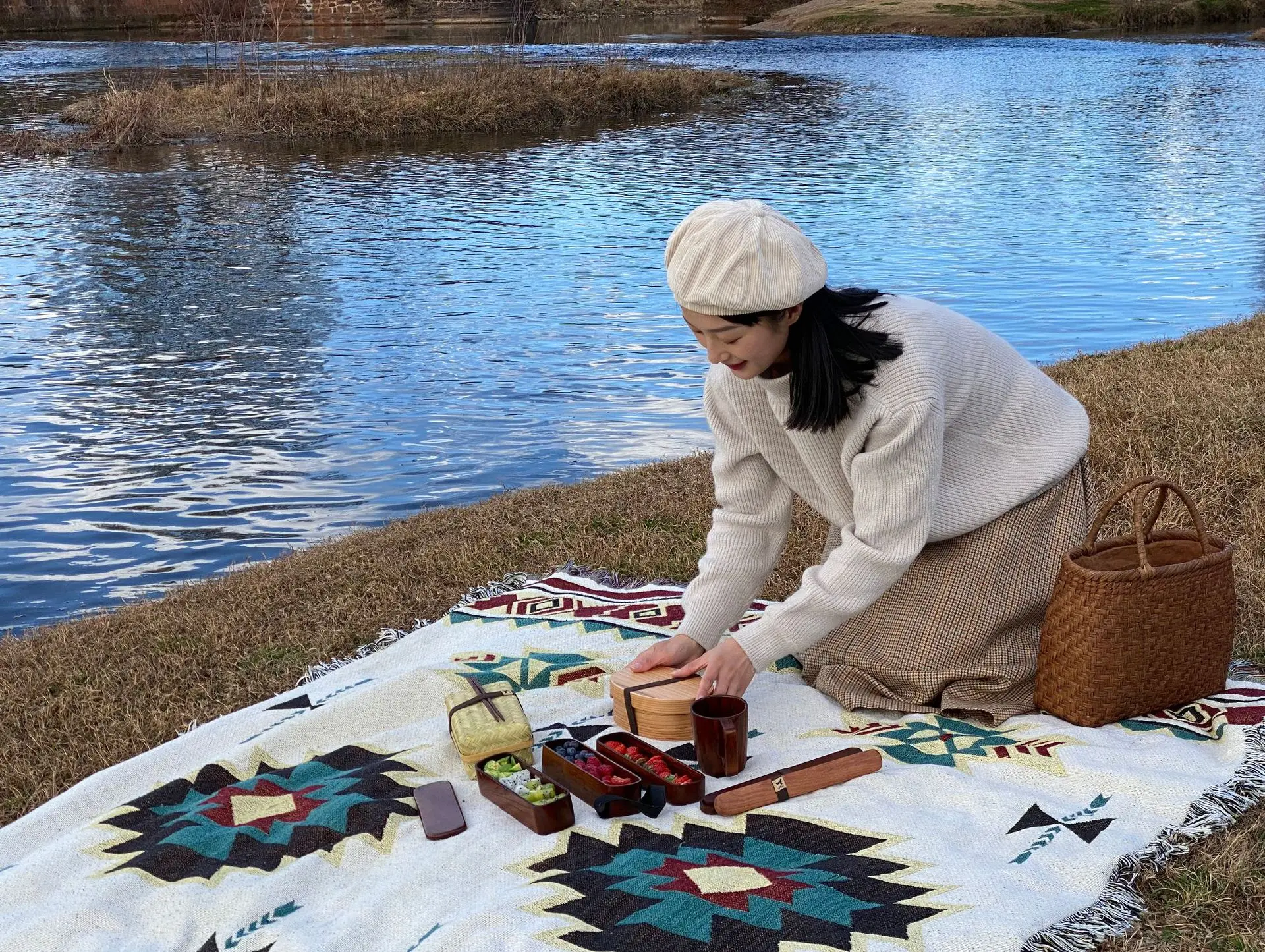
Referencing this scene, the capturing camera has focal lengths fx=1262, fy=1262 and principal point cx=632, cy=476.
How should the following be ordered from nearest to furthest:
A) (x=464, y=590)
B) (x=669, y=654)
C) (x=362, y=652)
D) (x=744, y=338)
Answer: (x=744, y=338) < (x=669, y=654) < (x=362, y=652) < (x=464, y=590)

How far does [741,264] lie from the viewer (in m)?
2.60

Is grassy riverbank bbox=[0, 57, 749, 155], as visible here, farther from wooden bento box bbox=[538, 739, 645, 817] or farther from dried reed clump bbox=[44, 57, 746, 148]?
wooden bento box bbox=[538, 739, 645, 817]

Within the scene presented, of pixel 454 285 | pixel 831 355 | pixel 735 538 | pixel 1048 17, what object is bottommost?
pixel 454 285

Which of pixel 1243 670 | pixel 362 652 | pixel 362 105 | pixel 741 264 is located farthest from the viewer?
pixel 362 105

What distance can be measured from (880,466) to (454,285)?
34.0 ft

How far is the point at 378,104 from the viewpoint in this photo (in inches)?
933

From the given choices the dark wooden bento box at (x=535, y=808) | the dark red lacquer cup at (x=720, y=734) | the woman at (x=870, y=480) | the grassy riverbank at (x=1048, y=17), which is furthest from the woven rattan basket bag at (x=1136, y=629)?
the grassy riverbank at (x=1048, y=17)

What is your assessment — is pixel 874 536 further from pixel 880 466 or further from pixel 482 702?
pixel 482 702

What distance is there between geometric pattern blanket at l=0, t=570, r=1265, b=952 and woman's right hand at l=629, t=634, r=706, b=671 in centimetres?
21

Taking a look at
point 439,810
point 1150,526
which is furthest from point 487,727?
point 1150,526

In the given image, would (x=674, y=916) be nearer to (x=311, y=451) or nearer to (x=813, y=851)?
(x=813, y=851)

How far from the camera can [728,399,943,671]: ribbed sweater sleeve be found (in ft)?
9.27

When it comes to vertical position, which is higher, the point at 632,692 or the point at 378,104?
the point at 378,104

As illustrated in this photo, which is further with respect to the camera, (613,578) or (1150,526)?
(613,578)
